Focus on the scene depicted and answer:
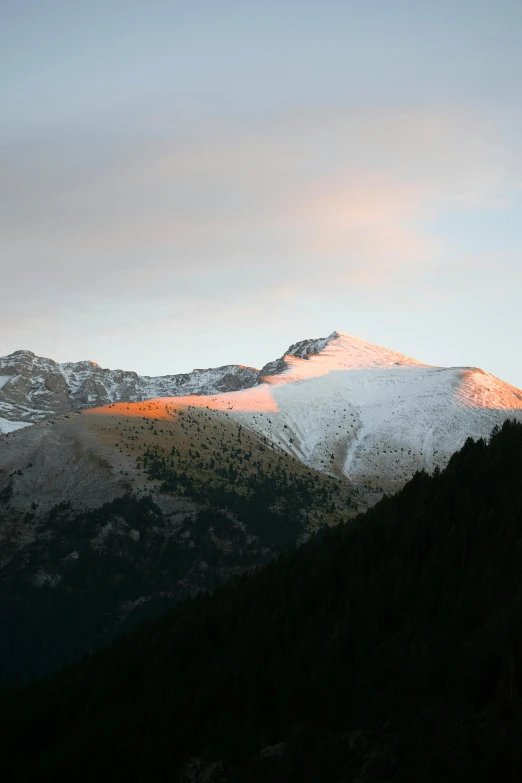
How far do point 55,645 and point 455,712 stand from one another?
134m

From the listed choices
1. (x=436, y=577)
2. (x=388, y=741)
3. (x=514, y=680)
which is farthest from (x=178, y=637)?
(x=514, y=680)

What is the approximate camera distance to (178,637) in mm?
136625

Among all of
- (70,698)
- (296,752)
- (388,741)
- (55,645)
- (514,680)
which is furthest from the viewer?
(55,645)

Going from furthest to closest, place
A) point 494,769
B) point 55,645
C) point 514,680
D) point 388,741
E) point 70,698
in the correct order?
1. point 55,645
2. point 70,698
3. point 388,741
4. point 514,680
5. point 494,769

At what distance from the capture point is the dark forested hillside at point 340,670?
79.9 meters

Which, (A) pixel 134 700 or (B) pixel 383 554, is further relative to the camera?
(B) pixel 383 554

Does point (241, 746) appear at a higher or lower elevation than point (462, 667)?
lower

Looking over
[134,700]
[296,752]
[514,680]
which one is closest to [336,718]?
[296,752]

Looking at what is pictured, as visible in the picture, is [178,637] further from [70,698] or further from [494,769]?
[494,769]

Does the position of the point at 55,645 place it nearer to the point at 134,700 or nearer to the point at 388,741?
the point at 134,700

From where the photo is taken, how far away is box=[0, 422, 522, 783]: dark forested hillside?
262 ft

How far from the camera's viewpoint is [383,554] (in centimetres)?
13425

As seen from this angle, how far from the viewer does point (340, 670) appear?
107m

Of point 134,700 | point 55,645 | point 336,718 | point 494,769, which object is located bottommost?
point 55,645
